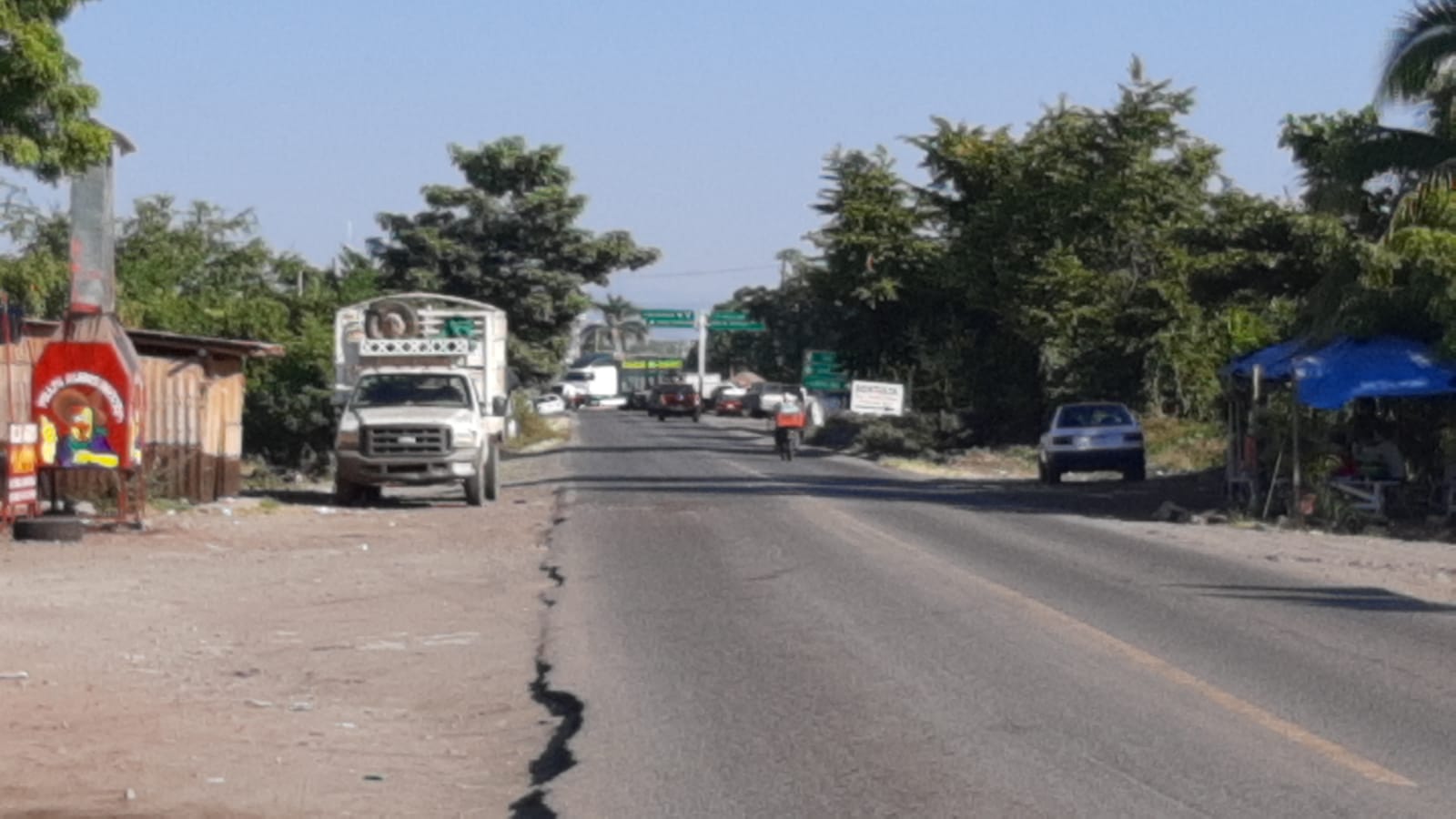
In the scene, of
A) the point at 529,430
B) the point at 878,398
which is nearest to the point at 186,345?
the point at 878,398

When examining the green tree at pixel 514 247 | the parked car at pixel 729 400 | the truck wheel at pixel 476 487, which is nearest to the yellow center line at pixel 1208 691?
the truck wheel at pixel 476 487

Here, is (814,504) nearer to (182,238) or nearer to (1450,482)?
(1450,482)

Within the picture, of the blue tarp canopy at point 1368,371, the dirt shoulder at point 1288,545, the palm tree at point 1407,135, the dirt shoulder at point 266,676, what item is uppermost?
the palm tree at point 1407,135

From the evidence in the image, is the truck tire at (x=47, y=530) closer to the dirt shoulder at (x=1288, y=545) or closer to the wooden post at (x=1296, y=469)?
the dirt shoulder at (x=1288, y=545)

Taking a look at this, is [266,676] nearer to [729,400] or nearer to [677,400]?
[677,400]

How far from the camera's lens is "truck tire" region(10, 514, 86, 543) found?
20453 millimetres

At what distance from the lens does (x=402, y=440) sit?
28047mm

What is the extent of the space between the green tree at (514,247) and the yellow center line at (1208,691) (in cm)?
3800

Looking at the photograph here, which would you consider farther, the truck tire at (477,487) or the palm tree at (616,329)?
the palm tree at (616,329)

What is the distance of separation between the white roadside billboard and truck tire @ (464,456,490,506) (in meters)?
30.0

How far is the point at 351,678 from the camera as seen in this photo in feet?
41.3

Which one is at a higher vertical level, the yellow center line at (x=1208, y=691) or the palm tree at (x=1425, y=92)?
the palm tree at (x=1425, y=92)

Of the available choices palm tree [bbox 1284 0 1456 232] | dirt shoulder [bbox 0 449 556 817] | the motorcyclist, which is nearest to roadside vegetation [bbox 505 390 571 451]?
the motorcyclist

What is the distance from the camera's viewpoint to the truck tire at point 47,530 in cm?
2045
